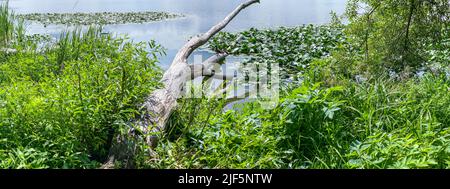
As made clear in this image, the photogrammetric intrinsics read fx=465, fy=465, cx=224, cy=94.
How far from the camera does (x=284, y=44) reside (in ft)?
20.8

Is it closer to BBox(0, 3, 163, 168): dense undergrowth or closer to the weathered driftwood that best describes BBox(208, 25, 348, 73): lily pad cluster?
the weathered driftwood

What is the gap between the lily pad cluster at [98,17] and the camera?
30.1ft

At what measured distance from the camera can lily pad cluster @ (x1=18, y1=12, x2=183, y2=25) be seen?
9184 mm

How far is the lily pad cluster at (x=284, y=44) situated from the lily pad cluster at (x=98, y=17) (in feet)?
9.92

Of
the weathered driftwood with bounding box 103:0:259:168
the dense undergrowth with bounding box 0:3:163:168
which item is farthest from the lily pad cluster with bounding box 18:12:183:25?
the dense undergrowth with bounding box 0:3:163:168

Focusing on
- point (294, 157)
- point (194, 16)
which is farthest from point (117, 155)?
point (194, 16)

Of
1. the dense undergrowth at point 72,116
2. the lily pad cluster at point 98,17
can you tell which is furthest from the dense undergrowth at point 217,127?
the lily pad cluster at point 98,17

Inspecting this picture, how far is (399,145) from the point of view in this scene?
2.25m

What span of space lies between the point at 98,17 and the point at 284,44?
517cm

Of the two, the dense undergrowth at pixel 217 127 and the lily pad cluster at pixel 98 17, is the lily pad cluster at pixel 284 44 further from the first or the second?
the lily pad cluster at pixel 98 17

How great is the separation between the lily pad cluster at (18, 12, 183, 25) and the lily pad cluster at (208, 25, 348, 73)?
9.92 ft

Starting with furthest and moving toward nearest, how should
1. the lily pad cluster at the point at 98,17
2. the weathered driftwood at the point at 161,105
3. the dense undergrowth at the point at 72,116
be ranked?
the lily pad cluster at the point at 98,17 < the weathered driftwood at the point at 161,105 < the dense undergrowth at the point at 72,116

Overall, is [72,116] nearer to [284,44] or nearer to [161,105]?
[161,105]
